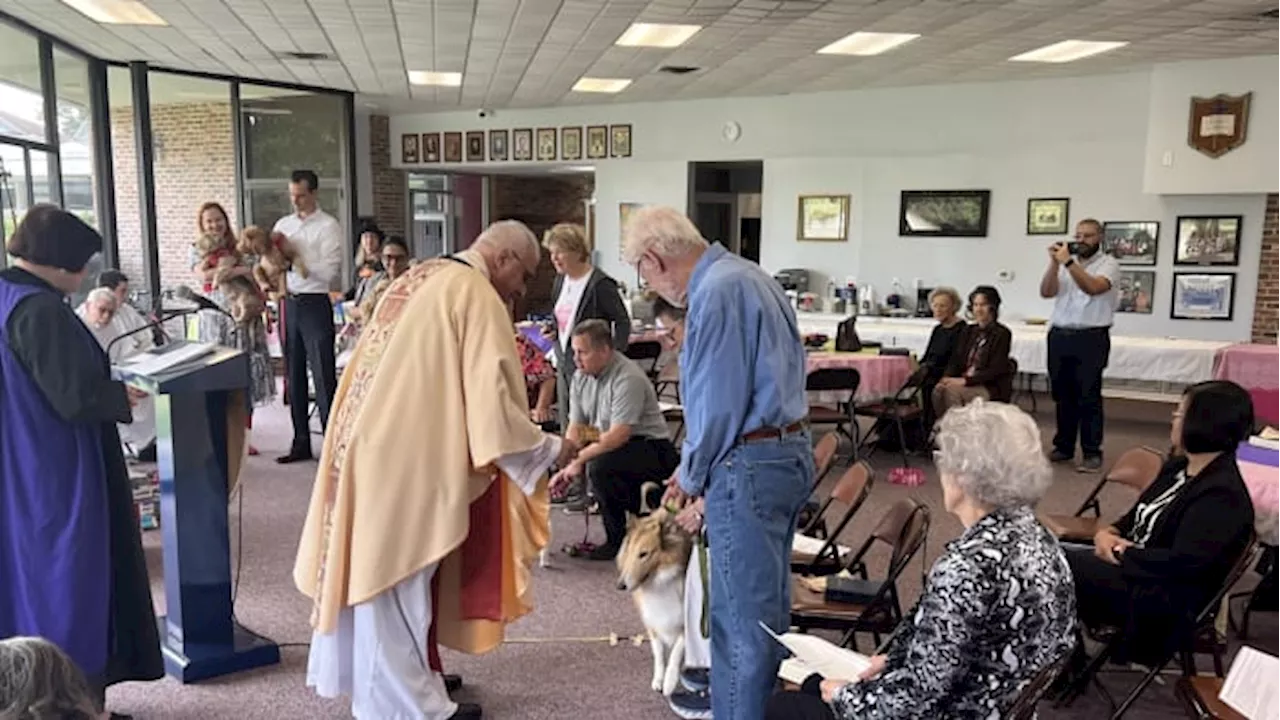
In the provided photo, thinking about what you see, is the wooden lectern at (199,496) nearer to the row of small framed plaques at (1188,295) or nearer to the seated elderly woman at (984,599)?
the seated elderly woman at (984,599)

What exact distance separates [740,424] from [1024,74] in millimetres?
8202

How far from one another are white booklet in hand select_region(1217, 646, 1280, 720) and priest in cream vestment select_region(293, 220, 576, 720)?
1767mm

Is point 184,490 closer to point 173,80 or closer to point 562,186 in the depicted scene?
point 173,80

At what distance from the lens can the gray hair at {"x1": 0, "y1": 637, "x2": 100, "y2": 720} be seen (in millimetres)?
1443

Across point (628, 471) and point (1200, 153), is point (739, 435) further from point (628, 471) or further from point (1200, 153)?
point (1200, 153)

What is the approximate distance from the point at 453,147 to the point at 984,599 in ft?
38.7

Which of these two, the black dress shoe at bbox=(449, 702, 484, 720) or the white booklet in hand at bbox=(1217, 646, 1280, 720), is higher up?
the white booklet in hand at bbox=(1217, 646, 1280, 720)

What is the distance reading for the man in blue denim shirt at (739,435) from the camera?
7.82 feet

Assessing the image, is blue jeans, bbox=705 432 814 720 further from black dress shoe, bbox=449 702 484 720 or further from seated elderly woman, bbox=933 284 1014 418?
seated elderly woman, bbox=933 284 1014 418

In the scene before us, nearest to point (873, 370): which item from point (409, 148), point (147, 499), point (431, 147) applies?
point (147, 499)

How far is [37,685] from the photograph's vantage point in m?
1.46

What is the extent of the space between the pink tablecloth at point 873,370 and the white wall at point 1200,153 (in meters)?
3.99

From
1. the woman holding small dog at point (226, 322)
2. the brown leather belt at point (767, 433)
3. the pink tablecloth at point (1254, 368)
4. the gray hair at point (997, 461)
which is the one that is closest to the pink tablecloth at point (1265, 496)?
the gray hair at point (997, 461)

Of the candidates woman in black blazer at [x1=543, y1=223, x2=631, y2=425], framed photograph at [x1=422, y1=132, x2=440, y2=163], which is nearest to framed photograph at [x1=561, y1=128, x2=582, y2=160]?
framed photograph at [x1=422, y1=132, x2=440, y2=163]
